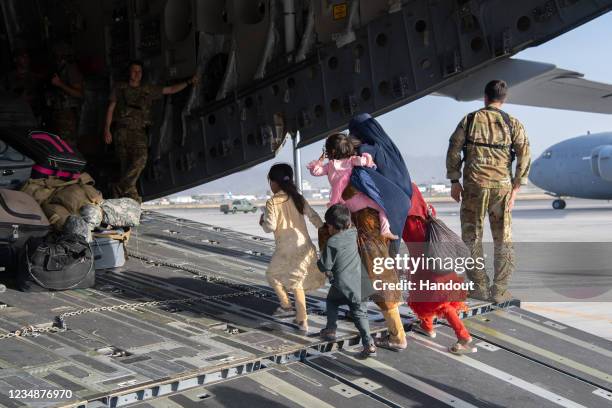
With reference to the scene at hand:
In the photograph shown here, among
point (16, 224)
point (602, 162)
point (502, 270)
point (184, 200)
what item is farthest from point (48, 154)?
point (184, 200)

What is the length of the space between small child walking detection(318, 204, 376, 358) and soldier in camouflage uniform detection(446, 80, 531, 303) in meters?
1.39

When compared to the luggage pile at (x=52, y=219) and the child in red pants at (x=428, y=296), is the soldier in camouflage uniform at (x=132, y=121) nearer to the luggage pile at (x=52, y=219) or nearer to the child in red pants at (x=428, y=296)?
the luggage pile at (x=52, y=219)

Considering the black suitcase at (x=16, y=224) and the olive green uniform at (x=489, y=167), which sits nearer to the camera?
the olive green uniform at (x=489, y=167)

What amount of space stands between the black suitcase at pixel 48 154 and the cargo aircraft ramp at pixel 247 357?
4.89ft

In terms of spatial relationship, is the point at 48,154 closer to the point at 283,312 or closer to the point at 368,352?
the point at 283,312

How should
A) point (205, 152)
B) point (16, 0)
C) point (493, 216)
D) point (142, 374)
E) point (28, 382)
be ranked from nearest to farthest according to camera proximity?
1. point (28, 382)
2. point (142, 374)
3. point (493, 216)
4. point (205, 152)
5. point (16, 0)

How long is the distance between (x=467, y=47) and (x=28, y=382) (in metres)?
4.39

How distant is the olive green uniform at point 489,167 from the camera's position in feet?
15.9

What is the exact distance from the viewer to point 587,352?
4.42 metres

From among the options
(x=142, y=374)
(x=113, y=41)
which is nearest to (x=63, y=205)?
(x=142, y=374)

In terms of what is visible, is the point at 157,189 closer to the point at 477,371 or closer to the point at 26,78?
the point at 26,78

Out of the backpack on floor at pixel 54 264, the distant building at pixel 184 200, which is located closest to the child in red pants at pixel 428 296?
the backpack on floor at pixel 54 264

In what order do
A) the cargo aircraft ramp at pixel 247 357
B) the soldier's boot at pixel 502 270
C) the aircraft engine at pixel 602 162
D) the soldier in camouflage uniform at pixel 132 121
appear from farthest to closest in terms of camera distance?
1. the aircraft engine at pixel 602 162
2. the soldier in camouflage uniform at pixel 132 121
3. the soldier's boot at pixel 502 270
4. the cargo aircraft ramp at pixel 247 357

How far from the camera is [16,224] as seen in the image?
5152 mm
